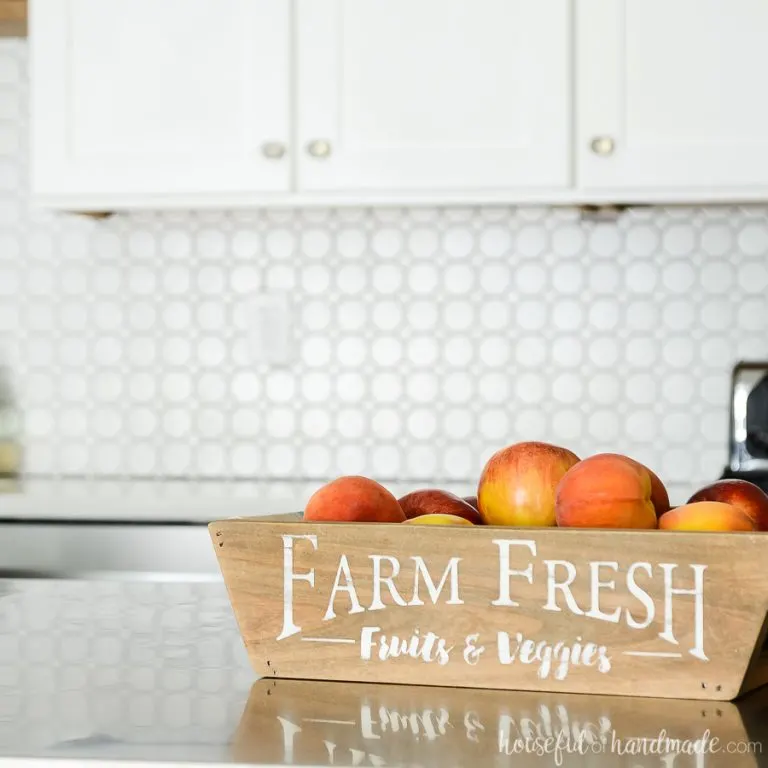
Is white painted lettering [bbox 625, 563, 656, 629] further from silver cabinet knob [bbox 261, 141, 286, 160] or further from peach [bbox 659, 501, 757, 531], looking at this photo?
silver cabinet knob [bbox 261, 141, 286, 160]

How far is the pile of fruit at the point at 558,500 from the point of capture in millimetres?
672

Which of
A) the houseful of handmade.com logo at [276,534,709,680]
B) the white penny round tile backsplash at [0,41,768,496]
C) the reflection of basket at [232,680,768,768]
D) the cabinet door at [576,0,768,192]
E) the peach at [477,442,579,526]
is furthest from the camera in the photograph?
the white penny round tile backsplash at [0,41,768,496]

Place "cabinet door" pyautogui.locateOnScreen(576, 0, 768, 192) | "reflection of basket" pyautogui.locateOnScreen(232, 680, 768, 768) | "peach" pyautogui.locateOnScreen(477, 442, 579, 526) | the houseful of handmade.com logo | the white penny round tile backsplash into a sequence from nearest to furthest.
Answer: "reflection of basket" pyautogui.locateOnScreen(232, 680, 768, 768) < the houseful of handmade.com logo < "peach" pyautogui.locateOnScreen(477, 442, 579, 526) < "cabinet door" pyautogui.locateOnScreen(576, 0, 768, 192) < the white penny round tile backsplash

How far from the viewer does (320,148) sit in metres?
2.02

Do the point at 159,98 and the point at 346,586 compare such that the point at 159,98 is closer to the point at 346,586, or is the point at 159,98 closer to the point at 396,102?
the point at 396,102

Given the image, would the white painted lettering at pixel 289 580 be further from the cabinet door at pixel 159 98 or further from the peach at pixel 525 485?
the cabinet door at pixel 159 98

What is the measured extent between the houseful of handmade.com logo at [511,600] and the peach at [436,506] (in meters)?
0.10

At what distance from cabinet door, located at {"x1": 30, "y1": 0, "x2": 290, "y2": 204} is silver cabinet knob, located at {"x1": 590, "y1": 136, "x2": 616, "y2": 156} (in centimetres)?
57

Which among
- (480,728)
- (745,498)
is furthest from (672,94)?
(480,728)

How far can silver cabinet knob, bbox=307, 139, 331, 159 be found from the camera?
2018 mm

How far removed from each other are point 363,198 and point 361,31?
1.01 feet

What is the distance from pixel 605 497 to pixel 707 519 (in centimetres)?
6

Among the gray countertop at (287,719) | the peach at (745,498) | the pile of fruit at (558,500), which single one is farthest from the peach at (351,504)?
the peach at (745,498)

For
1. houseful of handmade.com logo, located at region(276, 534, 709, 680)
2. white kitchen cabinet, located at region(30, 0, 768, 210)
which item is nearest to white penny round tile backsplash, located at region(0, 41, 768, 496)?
white kitchen cabinet, located at region(30, 0, 768, 210)
